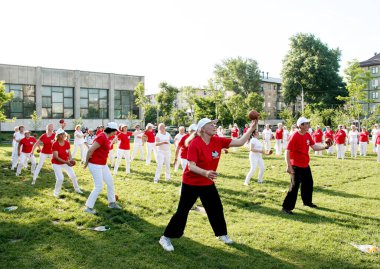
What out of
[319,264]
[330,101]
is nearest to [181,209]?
[319,264]

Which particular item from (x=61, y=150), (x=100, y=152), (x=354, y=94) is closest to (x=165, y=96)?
(x=354, y=94)

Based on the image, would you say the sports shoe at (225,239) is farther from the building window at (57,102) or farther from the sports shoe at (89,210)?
the building window at (57,102)

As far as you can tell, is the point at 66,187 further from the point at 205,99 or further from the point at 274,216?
the point at 205,99

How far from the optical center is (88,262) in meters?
5.22

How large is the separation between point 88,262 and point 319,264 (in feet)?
11.1

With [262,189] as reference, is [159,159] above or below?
above

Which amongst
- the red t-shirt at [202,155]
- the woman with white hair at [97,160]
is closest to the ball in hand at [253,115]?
the red t-shirt at [202,155]

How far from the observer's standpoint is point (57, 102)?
5388cm

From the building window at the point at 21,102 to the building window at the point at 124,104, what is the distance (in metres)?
13.1

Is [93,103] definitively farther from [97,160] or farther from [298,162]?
[298,162]

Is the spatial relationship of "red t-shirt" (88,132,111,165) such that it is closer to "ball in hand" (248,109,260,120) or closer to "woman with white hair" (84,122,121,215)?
"woman with white hair" (84,122,121,215)

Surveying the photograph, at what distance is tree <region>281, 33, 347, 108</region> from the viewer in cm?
5978

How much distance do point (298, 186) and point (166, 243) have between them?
398 centimetres

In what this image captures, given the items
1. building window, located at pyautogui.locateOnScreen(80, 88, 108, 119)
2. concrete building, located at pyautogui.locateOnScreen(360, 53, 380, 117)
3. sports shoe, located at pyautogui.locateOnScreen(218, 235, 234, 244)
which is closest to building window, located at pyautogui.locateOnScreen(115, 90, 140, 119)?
building window, located at pyautogui.locateOnScreen(80, 88, 108, 119)
